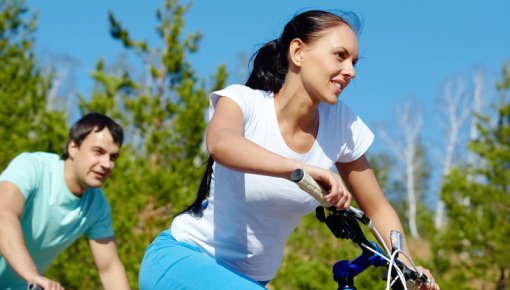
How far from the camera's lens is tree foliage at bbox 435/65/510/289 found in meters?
13.3

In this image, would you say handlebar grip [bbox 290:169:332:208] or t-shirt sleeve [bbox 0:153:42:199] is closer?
handlebar grip [bbox 290:169:332:208]

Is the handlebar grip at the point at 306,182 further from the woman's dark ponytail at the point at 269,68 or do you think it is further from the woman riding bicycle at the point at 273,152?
the woman's dark ponytail at the point at 269,68

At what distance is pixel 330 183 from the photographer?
2139mm

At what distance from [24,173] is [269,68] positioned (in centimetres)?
194

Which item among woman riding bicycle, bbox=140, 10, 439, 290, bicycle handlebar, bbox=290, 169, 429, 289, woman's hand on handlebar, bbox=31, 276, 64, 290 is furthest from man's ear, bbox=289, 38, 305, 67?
woman's hand on handlebar, bbox=31, 276, 64, 290

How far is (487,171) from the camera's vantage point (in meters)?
14.4

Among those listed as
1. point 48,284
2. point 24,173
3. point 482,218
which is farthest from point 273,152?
point 482,218

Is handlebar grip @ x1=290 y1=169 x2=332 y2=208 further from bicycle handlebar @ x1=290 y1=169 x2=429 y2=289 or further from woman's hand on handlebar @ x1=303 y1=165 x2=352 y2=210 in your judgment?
bicycle handlebar @ x1=290 y1=169 x2=429 y2=289

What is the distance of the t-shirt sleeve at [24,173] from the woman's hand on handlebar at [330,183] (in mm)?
2500

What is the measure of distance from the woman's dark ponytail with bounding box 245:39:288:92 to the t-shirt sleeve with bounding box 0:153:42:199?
1810mm

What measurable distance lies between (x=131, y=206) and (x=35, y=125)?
4534 millimetres

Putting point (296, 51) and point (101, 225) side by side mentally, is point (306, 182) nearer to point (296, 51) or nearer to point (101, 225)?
point (296, 51)

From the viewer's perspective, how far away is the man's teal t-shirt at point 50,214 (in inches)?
173

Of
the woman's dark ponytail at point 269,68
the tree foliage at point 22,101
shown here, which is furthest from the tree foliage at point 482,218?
the woman's dark ponytail at point 269,68
